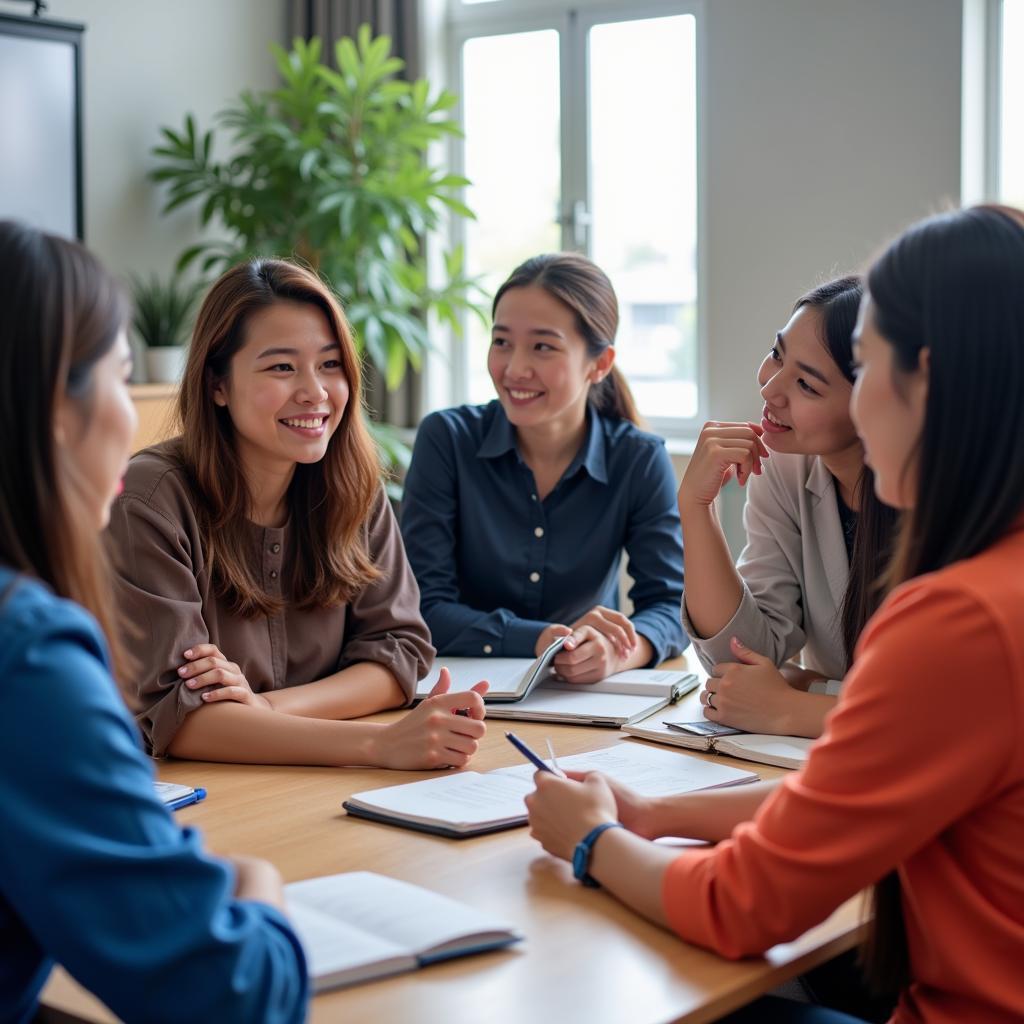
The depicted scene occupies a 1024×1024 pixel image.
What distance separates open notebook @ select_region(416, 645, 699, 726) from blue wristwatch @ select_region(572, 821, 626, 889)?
0.61 meters

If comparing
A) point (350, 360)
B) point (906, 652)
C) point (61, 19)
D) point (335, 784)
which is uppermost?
point (61, 19)

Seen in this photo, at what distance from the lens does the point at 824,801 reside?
41.1 inches

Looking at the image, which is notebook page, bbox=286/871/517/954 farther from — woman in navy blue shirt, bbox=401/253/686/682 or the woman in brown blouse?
woman in navy blue shirt, bbox=401/253/686/682

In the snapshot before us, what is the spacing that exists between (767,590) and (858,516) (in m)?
0.26

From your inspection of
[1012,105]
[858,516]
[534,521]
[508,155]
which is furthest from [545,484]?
[508,155]

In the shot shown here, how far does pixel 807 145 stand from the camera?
13.3ft

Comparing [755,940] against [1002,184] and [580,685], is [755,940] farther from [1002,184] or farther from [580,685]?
[1002,184]

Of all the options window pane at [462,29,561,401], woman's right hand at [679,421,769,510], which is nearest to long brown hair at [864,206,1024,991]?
woman's right hand at [679,421,769,510]

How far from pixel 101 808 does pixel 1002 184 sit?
3.68 metres

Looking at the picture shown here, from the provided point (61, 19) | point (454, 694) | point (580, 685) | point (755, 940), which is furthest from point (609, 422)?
point (61, 19)

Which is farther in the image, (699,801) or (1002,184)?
(1002,184)

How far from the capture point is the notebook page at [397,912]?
1.14m

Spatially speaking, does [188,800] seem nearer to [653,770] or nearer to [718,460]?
[653,770]

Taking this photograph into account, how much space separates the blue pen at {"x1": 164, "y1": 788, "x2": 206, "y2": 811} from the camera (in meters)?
1.55
